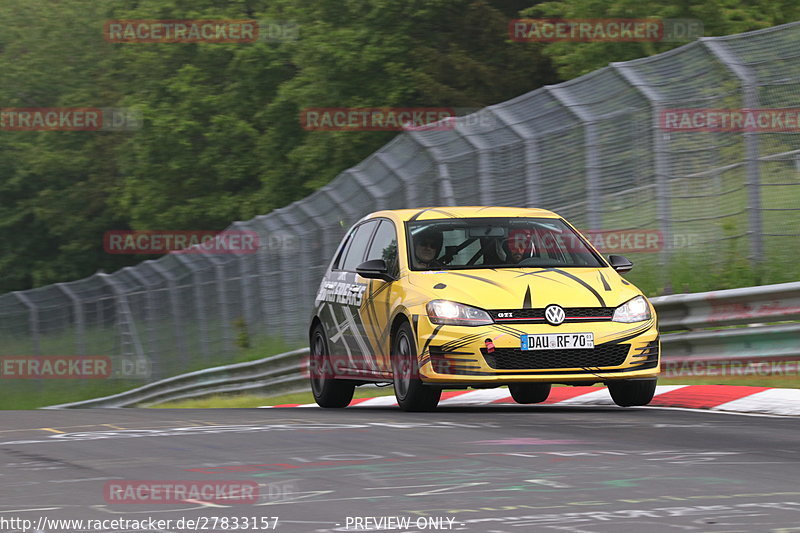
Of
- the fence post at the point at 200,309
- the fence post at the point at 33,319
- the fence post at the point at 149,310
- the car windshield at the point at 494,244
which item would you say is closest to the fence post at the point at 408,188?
the car windshield at the point at 494,244

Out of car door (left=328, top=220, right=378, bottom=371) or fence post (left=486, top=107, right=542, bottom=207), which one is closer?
car door (left=328, top=220, right=378, bottom=371)

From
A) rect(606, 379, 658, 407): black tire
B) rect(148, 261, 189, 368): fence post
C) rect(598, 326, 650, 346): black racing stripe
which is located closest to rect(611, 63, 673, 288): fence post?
rect(606, 379, 658, 407): black tire

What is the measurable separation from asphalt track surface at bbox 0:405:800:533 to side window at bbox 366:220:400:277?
145 centimetres

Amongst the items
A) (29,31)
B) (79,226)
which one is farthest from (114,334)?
(29,31)

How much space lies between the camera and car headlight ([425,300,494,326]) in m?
11.0

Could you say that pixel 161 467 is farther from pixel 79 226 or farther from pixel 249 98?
pixel 79 226

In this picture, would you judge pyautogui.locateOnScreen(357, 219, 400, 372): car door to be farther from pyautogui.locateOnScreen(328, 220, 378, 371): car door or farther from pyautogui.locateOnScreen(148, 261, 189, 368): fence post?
pyautogui.locateOnScreen(148, 261, 189, 368): fence post

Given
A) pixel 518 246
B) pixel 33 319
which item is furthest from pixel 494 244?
pixel 33 319

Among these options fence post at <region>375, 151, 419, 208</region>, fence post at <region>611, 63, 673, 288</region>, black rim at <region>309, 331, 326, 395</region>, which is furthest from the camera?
fence post at <region>375, 151, 419, 208</region>

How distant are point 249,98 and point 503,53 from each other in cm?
1201

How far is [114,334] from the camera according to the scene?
34.2 metres

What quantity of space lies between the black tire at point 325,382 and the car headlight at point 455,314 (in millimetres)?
2677

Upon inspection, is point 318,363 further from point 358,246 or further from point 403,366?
point 403,366

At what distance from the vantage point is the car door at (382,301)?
39.4 ft
